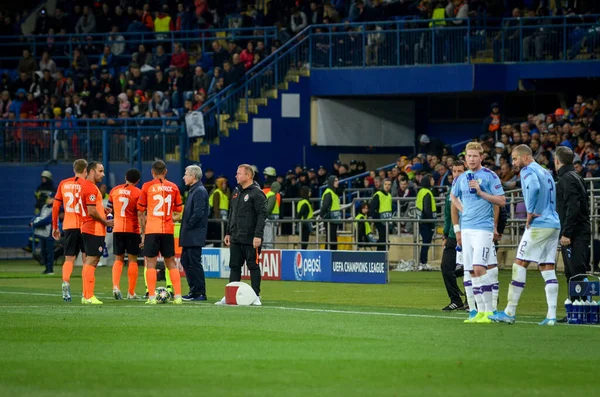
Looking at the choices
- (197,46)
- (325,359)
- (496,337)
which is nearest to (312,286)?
(496,337)

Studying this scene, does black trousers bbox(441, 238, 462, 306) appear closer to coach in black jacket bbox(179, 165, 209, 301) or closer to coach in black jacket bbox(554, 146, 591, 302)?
coach in black jacket bbox(554, 146, 591, 302)

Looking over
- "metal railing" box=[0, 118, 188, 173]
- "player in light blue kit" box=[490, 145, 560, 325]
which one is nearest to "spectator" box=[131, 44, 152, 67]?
"metal railing" box=[0, 118, 188, 173]

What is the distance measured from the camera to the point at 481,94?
39.9 metres

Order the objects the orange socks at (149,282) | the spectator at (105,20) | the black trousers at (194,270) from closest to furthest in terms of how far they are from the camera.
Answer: the orange socks at (149,282) < the black trousers at (194,270) < the spectator at (105,20)

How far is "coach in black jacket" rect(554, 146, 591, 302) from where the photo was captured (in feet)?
49.3

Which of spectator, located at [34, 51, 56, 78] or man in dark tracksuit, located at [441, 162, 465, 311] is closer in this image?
man in dark tracksuit, located at [441, 162, 465, 311]

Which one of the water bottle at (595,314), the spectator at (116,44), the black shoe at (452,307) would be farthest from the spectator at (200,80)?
the water bottle at (595,314)

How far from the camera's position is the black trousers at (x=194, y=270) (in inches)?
766

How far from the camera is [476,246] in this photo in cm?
1459

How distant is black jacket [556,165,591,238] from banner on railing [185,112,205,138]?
24.3m

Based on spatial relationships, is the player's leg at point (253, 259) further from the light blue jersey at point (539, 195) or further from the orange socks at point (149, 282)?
the light blue jersey at point (539, 195)

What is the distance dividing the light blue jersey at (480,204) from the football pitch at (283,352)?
1187mm

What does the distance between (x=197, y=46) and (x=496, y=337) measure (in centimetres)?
3154

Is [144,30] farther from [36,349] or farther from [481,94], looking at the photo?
[36,349]
